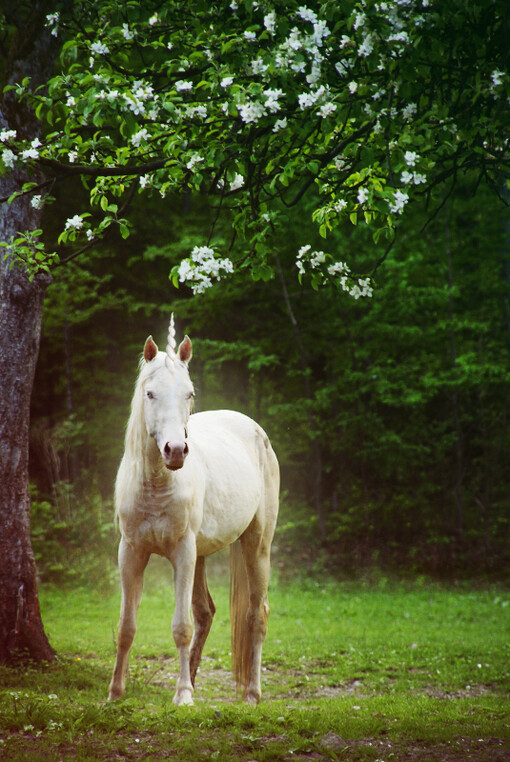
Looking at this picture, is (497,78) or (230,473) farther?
(230,473)

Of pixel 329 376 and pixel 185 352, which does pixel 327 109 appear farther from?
pixel 329 376

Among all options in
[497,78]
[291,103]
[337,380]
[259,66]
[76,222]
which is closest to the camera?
[497,78]

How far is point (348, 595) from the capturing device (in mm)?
12820

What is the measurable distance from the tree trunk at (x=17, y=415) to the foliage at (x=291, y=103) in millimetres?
1285

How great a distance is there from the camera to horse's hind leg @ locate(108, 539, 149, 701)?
525cm

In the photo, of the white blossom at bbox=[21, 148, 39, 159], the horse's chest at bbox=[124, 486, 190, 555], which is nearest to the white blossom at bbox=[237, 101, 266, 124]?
the white blossom at bbox=[21, 148, 39, 159]

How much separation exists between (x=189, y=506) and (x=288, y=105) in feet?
9.53

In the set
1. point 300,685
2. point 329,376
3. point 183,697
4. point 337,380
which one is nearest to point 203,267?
point 183,697

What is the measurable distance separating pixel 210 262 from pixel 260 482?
2775mm

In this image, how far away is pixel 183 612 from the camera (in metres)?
5.25

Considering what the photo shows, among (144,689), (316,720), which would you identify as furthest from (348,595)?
(316,720)

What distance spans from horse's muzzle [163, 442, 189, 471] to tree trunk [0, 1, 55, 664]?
8.08 ft

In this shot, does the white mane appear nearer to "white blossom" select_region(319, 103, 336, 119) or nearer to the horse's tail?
the horse's tail

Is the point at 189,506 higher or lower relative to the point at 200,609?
higher
